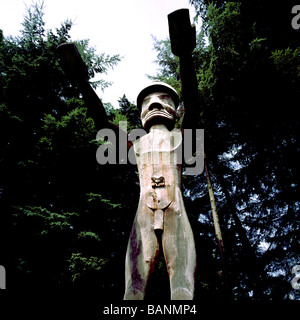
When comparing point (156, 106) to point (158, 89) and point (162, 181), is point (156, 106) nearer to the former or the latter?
point (158, 89)

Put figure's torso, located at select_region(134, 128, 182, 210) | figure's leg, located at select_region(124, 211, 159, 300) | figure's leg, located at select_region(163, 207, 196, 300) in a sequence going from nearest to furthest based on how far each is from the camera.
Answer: figure's leg, located at select_region(163, 207, 196, 300)
figure's leg, located at select_region(124, 211, 159, 300)
figure's torso, located at select_region(134, 128, 182, 210)

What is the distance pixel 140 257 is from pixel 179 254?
15.3 inches

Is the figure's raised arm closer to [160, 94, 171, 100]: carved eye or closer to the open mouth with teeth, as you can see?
the open mouth with teeth

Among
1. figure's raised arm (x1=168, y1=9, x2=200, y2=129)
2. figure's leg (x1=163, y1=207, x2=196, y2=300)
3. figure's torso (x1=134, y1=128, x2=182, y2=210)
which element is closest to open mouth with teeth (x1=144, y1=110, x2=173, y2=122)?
figure's torso (x1=134, y1=128, x2=182, y2=210)

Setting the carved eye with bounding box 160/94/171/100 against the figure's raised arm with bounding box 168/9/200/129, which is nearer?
the figure's raised arm with bounding box 168/9/200/129

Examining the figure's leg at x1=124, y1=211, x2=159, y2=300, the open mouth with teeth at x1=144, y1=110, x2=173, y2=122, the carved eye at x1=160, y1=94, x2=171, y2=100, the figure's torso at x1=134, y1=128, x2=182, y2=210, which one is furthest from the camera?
the carved eye at x1=160, y1=94, x2=171, y2=100

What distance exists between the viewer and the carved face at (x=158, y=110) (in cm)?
319

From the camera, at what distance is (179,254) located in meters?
2.32

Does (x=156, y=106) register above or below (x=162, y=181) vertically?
above

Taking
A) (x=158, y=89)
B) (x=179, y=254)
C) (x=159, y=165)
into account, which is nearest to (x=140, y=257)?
(x=179, y=254)

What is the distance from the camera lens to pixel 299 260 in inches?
329

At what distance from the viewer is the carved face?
3188 millimetres

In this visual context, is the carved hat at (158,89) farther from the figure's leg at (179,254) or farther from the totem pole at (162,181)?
the figure's leg at (179,254)

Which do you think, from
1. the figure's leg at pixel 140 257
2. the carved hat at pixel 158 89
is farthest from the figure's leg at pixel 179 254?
the carved hat at pixel 158 89
